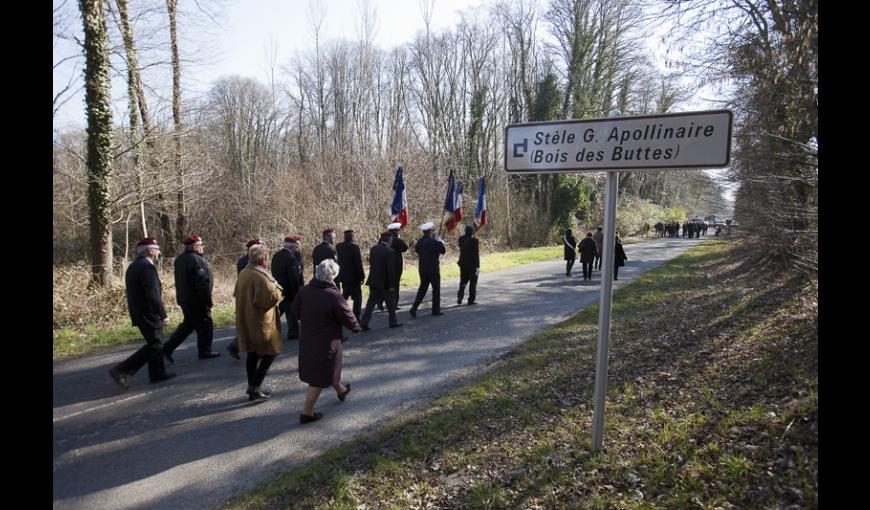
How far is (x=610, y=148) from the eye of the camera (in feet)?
11.1

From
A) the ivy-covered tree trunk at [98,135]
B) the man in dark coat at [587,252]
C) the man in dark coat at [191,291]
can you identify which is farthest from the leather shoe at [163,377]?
the man in dark coat at [587,252]

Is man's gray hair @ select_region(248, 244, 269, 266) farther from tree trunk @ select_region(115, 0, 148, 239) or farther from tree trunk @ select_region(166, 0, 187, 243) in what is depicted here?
tree trunk @ select_region(166, 0, 187, 243)

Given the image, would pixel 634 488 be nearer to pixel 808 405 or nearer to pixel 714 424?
pixel 714 424

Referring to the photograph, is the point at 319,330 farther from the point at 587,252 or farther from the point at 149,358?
the point at 587,252

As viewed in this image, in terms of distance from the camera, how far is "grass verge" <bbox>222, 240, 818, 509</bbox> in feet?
10.9

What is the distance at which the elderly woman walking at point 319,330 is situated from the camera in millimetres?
4871

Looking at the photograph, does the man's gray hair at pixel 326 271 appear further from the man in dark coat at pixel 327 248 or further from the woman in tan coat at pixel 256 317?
the man in dark coat at pixel 327 248

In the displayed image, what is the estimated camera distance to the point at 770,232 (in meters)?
12.0

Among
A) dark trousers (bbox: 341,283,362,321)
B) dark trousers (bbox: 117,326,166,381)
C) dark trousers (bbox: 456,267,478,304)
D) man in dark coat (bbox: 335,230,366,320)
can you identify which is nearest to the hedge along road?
dark trousers (bbox: 117,326,166,381)

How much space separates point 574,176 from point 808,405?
108 ft

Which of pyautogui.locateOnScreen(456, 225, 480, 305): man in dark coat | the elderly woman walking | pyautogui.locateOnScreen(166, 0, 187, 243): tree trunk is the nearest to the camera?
the elderly woman walking

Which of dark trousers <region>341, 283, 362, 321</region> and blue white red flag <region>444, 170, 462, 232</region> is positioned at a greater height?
blue white red flag <region>444, 170, 462, 232</region>

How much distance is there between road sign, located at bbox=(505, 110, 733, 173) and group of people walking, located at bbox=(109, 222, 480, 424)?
245cm
